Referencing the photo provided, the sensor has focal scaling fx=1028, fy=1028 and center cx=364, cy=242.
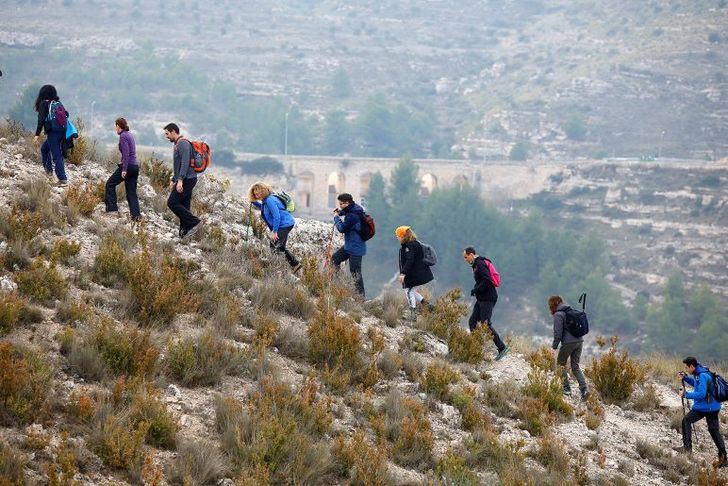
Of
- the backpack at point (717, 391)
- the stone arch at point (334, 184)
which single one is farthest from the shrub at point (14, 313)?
the stone arch at point (334, 184)

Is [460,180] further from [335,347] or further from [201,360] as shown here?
[201,360]

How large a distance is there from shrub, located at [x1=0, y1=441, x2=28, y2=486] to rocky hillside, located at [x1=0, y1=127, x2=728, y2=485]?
0.04 ft

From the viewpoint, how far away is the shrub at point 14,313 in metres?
6.96

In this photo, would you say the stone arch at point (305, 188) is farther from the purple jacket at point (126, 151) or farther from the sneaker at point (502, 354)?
the purple jacket at point (126, 151)

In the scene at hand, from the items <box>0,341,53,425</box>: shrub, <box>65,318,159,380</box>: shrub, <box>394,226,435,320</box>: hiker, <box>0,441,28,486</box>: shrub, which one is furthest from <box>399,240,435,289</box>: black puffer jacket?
<box>0,441,28,486</box>: shrub

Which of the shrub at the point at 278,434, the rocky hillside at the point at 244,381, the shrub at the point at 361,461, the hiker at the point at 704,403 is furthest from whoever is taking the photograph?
the hiker at the point at 704,403

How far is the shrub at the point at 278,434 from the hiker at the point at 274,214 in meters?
2.97

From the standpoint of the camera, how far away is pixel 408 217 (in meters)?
76.2

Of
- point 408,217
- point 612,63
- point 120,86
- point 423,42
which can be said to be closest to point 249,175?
point 408,217

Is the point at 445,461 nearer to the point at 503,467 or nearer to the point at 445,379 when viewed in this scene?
the point at 503,467

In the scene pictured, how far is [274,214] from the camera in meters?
10.1

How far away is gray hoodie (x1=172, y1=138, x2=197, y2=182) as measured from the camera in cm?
962

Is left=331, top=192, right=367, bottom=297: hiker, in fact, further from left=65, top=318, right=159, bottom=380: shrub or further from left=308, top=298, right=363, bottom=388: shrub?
left=65, top=318, right=159, bottom=380: shrub

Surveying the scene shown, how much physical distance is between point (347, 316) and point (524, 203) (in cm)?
7333
